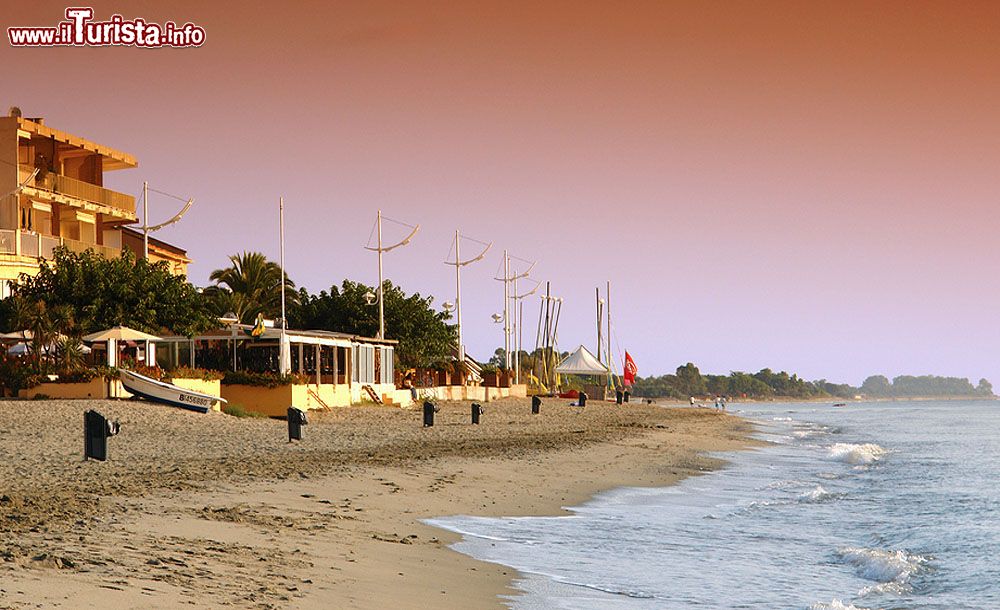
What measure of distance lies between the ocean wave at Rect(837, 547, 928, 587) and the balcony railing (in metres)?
44.2

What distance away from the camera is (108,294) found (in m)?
41.9

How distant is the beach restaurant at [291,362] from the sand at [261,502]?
5.19 m

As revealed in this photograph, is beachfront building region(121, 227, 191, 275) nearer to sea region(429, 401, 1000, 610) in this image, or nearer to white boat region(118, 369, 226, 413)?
white boat region(118, 369, 226, 413)

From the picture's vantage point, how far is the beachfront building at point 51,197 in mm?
50112

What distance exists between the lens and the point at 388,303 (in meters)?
69.1

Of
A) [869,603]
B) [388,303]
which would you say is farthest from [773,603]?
[388,303]

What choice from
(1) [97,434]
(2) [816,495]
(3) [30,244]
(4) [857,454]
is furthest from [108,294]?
(2) [816,495]

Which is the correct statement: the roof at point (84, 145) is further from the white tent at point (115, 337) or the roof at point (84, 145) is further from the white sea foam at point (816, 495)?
the white sea foam at point (816, 495)

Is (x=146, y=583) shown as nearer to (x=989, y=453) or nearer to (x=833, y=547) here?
(x=833, y=547)

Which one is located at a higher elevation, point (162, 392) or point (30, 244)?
point (30, 244)

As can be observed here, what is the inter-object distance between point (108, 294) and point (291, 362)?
31.0 ft

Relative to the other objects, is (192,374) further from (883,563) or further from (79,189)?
(883,563)

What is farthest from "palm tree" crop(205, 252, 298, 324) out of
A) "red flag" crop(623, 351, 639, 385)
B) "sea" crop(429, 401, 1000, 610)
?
"sea" crop(429, 401, 1000, 610)

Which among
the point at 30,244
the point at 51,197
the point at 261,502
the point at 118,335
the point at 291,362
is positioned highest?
the point at 51,197
